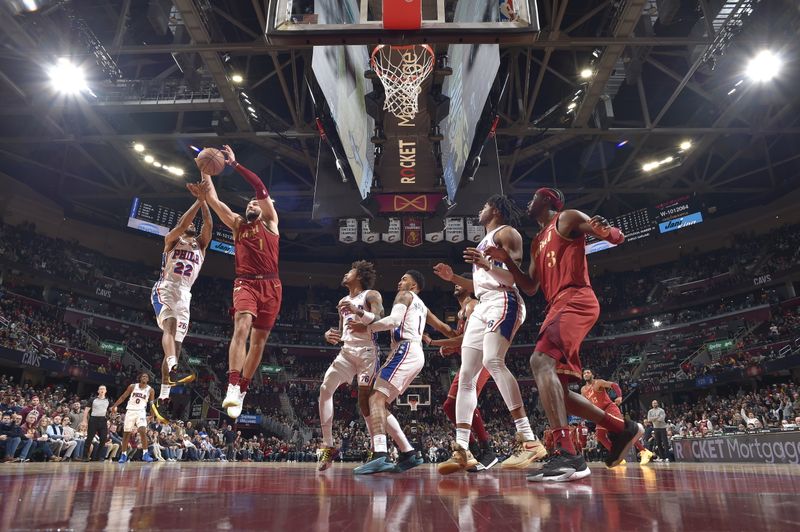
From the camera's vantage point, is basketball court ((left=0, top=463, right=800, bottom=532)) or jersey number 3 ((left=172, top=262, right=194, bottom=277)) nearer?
basketball court ((left=0, top=463, right=800, bottom=532))

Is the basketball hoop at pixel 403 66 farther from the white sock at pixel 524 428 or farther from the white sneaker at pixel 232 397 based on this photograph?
the white sock at pixel 524 428

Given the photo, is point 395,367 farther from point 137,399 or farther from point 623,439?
point 137,399

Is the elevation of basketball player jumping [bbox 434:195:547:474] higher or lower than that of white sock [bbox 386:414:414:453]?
higher

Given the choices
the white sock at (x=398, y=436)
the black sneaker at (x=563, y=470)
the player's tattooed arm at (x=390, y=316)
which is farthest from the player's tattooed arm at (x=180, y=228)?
the black sneaker at (x=563, y=470)

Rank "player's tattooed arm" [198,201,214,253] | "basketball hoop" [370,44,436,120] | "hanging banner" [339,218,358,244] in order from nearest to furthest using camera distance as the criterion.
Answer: "player's tattooed arm" [198,201,214,253], "basketball hoop" [370,44,436,120], "hanging banner" [339,218,358,244]

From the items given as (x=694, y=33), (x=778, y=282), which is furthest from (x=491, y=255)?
(x=778, y=282)

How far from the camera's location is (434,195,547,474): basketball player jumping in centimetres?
437

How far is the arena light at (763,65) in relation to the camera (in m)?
13.0

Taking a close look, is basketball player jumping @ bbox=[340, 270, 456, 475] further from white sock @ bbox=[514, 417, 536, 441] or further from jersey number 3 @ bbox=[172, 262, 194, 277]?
jersey number 3 @ bbox=[172, 262, 194, 277]

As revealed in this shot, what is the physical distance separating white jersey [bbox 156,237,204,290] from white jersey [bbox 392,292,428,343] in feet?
8.58

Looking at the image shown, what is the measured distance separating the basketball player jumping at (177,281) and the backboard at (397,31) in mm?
2076

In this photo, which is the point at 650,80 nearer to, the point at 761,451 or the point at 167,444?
the point at 761,451

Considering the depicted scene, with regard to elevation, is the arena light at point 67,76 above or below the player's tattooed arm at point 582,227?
above

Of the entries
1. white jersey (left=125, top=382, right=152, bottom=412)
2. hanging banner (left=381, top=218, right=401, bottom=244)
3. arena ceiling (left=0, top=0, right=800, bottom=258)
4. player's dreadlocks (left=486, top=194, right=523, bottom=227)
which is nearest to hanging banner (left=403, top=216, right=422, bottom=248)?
hanging banner (left=381, top=218, right=401, bottom=244)
